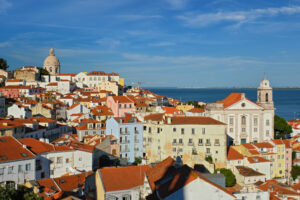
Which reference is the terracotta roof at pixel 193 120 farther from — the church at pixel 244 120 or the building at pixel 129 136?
the church at pixel 244 120

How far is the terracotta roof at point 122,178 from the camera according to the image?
20.2 metres

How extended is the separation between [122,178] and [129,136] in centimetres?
2370

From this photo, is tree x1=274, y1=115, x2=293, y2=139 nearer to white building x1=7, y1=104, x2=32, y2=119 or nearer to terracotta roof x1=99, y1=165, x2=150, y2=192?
terracotta roof x1=99, y1=165, x2=150, y2=192

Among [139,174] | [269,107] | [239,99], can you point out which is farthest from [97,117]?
[139,174]

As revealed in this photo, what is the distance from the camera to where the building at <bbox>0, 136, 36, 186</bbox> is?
87.8 ft

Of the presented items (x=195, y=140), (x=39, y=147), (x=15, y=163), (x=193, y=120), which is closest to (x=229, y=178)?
(x=195, y=140)

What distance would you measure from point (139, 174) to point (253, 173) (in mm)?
21783

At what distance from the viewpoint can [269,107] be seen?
169ft

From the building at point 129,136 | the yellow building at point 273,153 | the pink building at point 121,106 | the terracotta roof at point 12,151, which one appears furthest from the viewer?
the pink building at point 121,106

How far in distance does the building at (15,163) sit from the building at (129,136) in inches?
649

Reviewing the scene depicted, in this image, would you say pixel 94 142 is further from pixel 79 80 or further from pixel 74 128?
pixel 79 80

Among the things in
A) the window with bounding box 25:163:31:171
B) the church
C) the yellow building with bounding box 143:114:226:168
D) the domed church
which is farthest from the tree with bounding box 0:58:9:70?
the window with bounding box 25:163:31:171

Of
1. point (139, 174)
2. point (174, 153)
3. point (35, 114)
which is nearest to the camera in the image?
point (139, 174)

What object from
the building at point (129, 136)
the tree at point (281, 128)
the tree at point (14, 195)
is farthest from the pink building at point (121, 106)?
the tree at point (14, 195)
